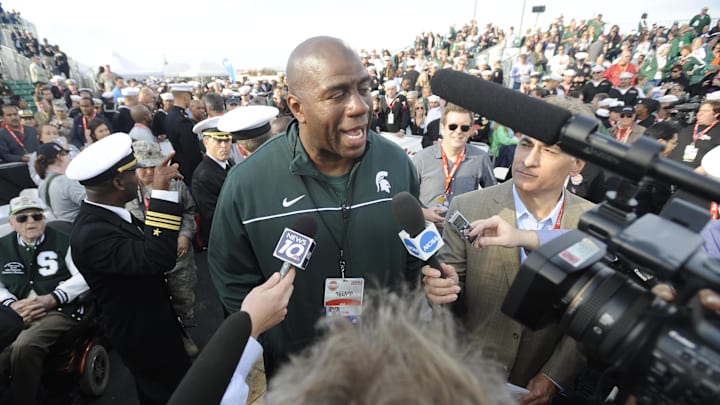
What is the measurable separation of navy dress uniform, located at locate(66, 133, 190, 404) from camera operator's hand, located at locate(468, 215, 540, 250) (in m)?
2.04

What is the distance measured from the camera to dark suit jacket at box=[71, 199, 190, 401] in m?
2.41

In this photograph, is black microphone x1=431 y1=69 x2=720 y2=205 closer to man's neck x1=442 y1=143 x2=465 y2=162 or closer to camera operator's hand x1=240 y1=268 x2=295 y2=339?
camera operator's hand x1=240 y1=268 x2=295 y2=339

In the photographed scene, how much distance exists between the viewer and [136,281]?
2613 millimetres

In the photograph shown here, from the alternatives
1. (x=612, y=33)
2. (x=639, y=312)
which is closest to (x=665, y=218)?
(x=639, y=312)

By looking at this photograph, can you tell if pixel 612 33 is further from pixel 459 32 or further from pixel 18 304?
pixel 18 304

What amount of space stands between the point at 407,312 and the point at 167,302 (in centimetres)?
264

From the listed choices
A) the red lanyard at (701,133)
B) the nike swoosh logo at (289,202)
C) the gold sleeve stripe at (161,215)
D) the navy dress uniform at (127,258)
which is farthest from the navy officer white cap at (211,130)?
the red lanyard at (701,133)

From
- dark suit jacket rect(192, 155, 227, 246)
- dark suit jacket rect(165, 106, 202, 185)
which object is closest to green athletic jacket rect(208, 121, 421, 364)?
dark suit jacket rect(192, 155, 227, 246)

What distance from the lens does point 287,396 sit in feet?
2.31

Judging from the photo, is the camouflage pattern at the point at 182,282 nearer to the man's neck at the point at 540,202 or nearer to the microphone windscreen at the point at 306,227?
the microphone windscreen at the point at 306,227

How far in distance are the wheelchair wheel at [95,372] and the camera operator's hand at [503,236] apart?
12.4ft

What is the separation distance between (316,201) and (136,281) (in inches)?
64.4

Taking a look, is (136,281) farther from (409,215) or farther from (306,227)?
(409,215)

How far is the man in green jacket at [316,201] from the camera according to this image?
6.03 feet
